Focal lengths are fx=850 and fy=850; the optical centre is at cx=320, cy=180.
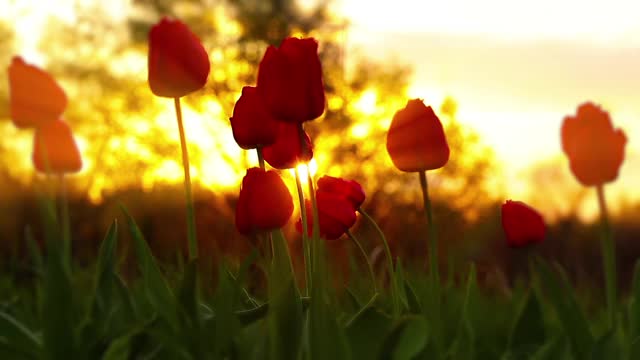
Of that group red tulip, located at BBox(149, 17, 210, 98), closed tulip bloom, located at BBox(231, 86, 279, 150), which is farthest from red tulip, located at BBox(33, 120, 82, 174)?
closed tulip bloom, located at BBox(231, 86, 279, 150)

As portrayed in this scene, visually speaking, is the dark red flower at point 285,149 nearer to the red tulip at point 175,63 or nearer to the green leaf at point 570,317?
the red tulip at point 175,63

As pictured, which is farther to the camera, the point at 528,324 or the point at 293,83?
the point at 528,324

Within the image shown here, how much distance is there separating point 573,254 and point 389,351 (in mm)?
12927

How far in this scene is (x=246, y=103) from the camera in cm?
196

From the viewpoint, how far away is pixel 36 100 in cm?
190

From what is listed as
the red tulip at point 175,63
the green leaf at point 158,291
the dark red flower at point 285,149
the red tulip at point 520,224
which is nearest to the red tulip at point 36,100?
the red tulip at point 175,63

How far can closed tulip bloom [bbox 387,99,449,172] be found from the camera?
1.87 metres

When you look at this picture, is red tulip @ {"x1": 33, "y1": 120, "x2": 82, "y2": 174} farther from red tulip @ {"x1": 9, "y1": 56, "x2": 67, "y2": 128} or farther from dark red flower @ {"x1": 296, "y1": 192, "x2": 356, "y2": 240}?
dark red flower @ {"x1": 296, "y1": 192, "x2": 356, "y2": 240}

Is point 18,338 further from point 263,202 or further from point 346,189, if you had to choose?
point 346,189

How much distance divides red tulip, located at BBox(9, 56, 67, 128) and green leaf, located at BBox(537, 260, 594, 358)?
Answer: 3.92 feet

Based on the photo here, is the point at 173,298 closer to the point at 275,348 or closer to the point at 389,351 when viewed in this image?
the point at 275,348

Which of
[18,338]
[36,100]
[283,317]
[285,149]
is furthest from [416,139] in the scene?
[18,338]

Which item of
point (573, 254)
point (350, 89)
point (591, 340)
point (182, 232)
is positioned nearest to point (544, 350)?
point (591, 340)

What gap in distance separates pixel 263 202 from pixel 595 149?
0.94m
